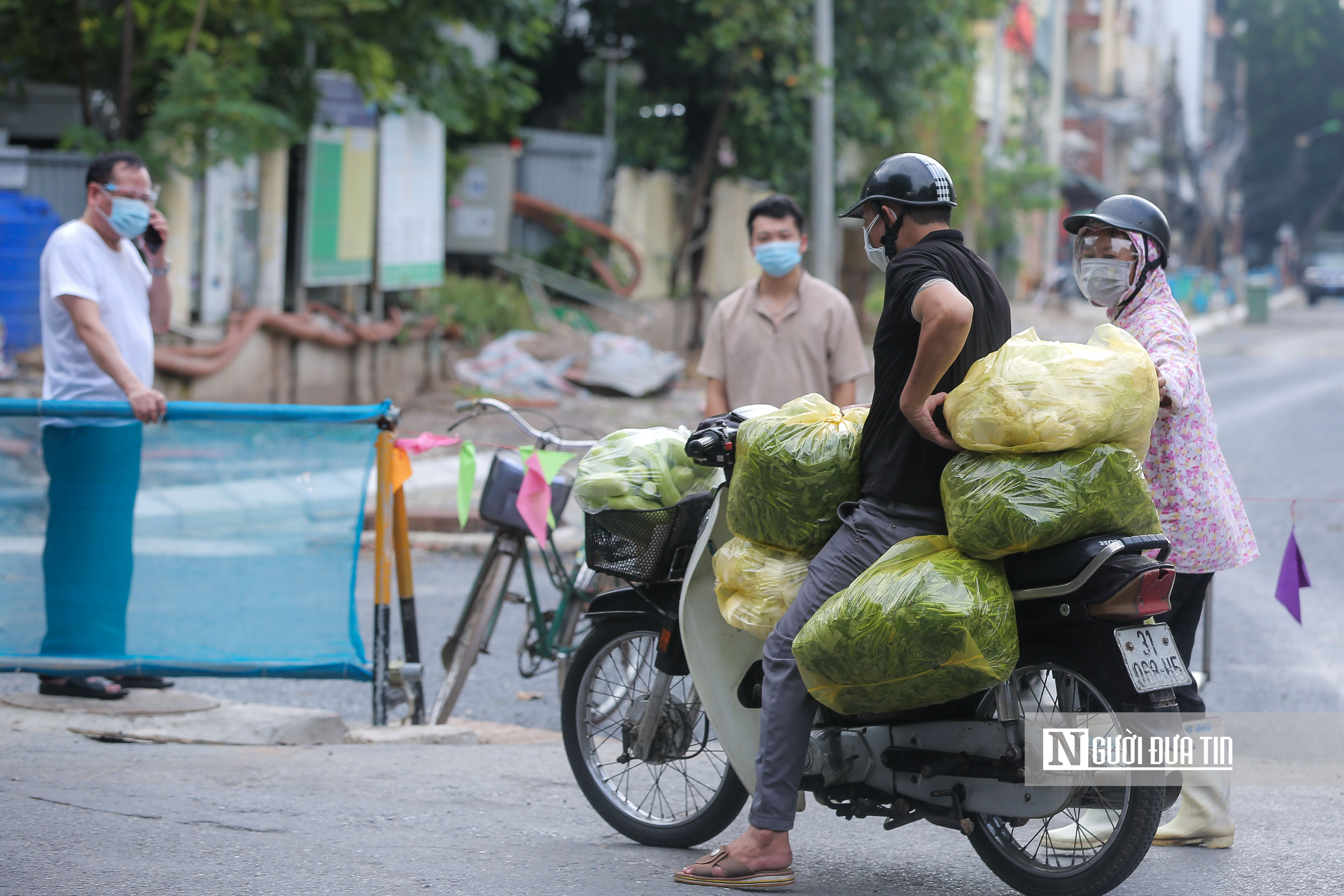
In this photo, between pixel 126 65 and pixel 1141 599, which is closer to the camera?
pixel 1141 599

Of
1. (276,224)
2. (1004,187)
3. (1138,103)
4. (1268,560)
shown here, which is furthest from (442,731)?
(1138,103)

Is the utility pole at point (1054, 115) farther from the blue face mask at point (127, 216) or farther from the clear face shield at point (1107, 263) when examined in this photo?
the clear face shield at point (1107, 263)

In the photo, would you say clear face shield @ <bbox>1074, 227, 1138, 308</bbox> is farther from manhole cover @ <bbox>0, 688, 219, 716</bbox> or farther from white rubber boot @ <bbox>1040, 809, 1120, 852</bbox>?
manhole cover @ <bbox>0, 688, 219, 716</bbox>

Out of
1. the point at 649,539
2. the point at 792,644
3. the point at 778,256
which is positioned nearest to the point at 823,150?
the point at 778,256

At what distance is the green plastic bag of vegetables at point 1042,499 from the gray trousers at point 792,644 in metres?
0.18

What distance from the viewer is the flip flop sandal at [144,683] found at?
541 centimetres

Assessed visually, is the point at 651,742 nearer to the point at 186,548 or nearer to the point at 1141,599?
the point at 1141,599

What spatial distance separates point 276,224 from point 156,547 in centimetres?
858

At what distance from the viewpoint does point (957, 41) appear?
19.7m

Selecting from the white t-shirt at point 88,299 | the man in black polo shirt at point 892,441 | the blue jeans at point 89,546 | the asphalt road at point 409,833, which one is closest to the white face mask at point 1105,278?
the man in black polo shirt at point 892,441

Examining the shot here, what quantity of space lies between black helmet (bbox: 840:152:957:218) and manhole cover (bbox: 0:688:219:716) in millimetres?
3336

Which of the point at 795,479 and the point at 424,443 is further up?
the point at 795,479

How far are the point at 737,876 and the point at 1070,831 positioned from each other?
813 millimetres

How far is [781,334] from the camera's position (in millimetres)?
5531
